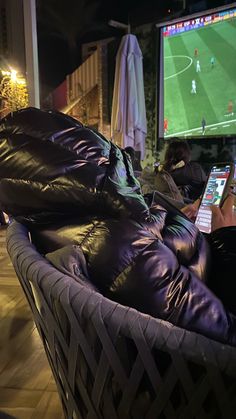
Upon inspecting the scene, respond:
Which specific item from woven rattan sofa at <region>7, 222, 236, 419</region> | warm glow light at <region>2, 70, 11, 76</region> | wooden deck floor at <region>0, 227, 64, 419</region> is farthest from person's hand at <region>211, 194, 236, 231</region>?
warm glow light at <region>2, 70, 11, 76</region>

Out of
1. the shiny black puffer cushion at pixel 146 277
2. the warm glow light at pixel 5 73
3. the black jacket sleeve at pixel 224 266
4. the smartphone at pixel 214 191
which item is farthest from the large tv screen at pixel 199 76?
the shiny black puffer cushion at pixel 146 277

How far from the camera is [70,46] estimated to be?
18.5 feet

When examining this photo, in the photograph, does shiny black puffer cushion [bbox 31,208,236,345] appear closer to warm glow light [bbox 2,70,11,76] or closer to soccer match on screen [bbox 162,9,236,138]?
soccer match on screen [bbox 162,9,236,138]

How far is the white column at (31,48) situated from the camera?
15.0 feet

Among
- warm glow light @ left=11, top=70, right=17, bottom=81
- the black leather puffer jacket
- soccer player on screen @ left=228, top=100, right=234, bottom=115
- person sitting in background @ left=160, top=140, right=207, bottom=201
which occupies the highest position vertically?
warm glow light @ left=11, top=70, right=17, bottom=81

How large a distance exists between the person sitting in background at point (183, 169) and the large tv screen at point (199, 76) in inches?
74.0

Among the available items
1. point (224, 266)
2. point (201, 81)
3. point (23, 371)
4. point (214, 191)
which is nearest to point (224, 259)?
point (224, 266)

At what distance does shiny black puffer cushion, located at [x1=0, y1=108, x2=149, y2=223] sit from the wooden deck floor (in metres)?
0.97

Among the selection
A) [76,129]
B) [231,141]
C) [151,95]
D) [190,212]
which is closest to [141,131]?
[151,95]

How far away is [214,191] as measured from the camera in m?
1.58

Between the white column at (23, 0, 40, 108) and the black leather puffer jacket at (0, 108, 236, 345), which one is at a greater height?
the white column at (23, 0, 40, 108)

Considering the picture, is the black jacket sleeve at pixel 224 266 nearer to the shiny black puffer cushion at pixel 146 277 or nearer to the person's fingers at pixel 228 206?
the shiny black puffer cushion at pixel 146 277

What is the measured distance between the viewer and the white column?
15.0 ft

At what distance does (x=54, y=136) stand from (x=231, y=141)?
14.3ft
